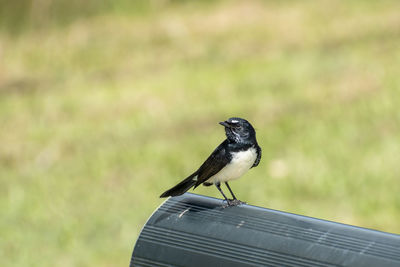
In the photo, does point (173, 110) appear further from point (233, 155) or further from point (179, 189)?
point (179, 189)

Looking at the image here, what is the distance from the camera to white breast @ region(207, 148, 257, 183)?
3359mm

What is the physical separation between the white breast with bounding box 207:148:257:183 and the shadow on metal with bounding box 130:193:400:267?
74 cm

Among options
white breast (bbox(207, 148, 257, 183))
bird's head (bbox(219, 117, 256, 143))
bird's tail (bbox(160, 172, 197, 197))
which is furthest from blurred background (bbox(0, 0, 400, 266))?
bird's tail (bbox(160, 172, 197, 197))

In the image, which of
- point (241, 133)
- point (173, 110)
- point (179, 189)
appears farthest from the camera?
point (173, 110)

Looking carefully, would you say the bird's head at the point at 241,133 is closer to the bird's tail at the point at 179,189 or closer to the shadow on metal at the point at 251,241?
the bird's tail at the point at 179,189

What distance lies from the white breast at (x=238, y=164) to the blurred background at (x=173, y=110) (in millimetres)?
2627

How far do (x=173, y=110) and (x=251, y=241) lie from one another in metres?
6.02

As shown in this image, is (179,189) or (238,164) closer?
(179,189)

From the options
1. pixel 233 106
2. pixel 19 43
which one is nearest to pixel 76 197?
pixel 233 106

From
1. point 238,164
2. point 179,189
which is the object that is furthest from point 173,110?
point 179,189

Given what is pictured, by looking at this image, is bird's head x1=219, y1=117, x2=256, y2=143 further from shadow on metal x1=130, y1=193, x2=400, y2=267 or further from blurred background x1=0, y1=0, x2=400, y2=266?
blurred background x1=0, y1=0, x2=400, y2=266

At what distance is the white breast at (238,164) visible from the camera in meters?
3.36

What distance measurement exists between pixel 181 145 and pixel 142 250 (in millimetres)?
5085

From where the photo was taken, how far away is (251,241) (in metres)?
2.36
